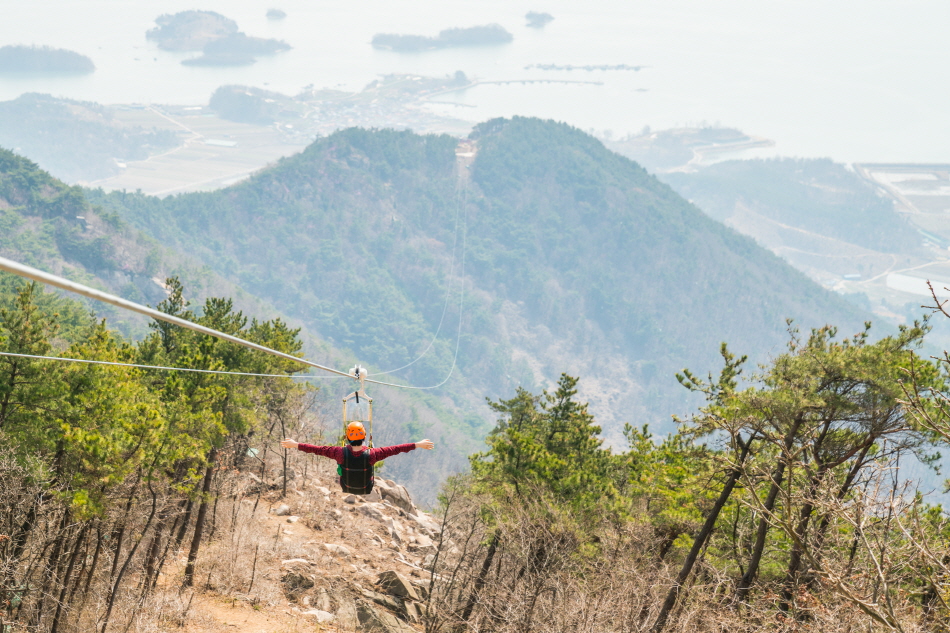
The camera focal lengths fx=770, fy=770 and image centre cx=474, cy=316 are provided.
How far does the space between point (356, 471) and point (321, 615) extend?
14.1 meters

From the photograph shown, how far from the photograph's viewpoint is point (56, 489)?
18.2 m

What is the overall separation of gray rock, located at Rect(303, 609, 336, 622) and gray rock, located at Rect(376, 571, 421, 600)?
3.50 meters

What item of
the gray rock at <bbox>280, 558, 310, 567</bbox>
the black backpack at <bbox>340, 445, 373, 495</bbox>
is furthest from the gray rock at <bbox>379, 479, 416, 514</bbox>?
the black backpack at <bbox>340, 445, 373, 495</bbox>

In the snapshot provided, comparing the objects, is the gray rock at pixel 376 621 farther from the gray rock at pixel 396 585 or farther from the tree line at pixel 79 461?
the tree line at pixel 79 461

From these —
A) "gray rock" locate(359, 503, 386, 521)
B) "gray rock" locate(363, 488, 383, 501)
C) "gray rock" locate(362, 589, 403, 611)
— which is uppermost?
"gray rock" locate(362, 589, 403, 611)

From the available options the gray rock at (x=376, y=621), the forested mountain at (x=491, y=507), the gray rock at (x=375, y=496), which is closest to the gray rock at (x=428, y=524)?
the forested mountain at (x=491, y=507)

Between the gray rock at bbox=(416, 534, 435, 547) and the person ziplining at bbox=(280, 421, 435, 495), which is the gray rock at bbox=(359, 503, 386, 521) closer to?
the gray rock at bbox=(416, 534, 435, 547)

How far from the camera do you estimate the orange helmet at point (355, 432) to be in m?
10.9

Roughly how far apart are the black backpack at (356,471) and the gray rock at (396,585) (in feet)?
55.1

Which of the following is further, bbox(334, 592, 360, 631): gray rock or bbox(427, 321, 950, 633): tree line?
bbox(334, 592, 360, 631): gray rock

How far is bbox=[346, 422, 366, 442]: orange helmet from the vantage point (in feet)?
35.9

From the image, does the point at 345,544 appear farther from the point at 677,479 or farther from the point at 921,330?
the point at 921,330

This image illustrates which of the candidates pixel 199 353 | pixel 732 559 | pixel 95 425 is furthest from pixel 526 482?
pixel 95 425

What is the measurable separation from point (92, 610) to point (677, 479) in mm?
16906
